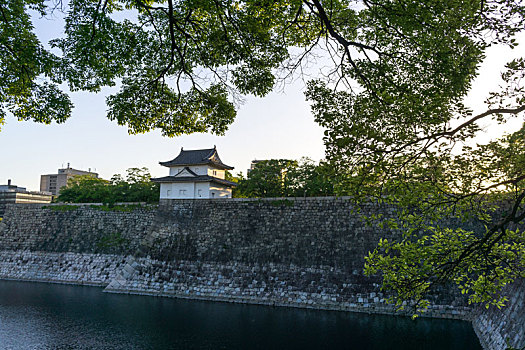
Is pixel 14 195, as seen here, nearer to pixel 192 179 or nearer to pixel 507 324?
pixel 192 179

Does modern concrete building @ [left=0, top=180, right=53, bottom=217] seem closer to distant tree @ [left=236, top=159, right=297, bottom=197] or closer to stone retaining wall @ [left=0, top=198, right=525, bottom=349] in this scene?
stone retaining wall @ [left=0, top=198, right=525, bottom=349]

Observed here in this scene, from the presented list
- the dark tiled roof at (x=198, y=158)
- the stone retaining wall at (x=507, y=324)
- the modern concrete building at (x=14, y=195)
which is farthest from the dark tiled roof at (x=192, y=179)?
the modern concrete building at (x=14, y=195)

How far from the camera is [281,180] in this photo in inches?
1049

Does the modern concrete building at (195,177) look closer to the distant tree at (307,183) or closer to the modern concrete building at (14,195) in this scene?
the distant tree at (307,183)

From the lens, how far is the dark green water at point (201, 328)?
38.1 feet

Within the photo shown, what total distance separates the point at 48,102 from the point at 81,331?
950 centimetres

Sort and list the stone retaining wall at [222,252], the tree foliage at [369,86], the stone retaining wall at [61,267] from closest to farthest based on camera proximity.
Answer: the tree foliage at [369,86] → the stone retaining wall at [222,252] → the stone retaining wall at [61,267]

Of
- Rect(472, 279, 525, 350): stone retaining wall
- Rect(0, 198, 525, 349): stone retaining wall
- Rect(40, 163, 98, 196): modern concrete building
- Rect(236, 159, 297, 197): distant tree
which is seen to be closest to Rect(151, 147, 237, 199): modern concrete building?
Rect(236, 159, 297, 197): distant tree

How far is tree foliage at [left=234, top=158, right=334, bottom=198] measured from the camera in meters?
24.9

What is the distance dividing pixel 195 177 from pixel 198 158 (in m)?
1.87

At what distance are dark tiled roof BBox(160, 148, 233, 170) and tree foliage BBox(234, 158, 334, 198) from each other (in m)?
2.34

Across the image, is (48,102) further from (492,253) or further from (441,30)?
(492,253)

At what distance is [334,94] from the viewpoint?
5598 mm

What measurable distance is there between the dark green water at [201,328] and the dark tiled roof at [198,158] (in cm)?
1149
